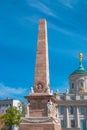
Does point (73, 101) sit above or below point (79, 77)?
below

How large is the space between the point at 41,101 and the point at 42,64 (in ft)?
13.1

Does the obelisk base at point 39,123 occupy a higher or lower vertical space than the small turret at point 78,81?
lower

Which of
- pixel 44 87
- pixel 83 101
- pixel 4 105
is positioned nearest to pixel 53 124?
pixel 44 87

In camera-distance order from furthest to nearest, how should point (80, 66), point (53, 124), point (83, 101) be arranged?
point (80, 66), point (83, 101), point (53, 124)

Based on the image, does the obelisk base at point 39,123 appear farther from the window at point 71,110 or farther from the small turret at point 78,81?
the small turret at point 78,81

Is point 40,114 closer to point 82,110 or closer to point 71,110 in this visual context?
point 82,110

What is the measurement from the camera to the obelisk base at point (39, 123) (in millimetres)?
35594

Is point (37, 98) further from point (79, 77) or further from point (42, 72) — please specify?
point (79, 77)

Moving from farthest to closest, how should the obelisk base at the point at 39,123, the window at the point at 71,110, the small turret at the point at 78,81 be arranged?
1. the small turret at the point at 78,81
2. the window at the point at 71,110
3. the obelisk base at the point at 39,123

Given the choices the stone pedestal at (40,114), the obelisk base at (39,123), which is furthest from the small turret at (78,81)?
the obelisk base at (39,123)

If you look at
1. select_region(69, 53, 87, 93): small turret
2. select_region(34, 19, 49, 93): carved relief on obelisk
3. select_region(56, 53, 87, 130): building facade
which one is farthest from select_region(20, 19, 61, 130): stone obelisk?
select_region(69, 53, 87, 93): small turret

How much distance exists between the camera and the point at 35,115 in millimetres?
36469

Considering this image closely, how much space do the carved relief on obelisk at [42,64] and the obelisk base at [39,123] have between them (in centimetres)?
317

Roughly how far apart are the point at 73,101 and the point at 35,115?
54.5m
